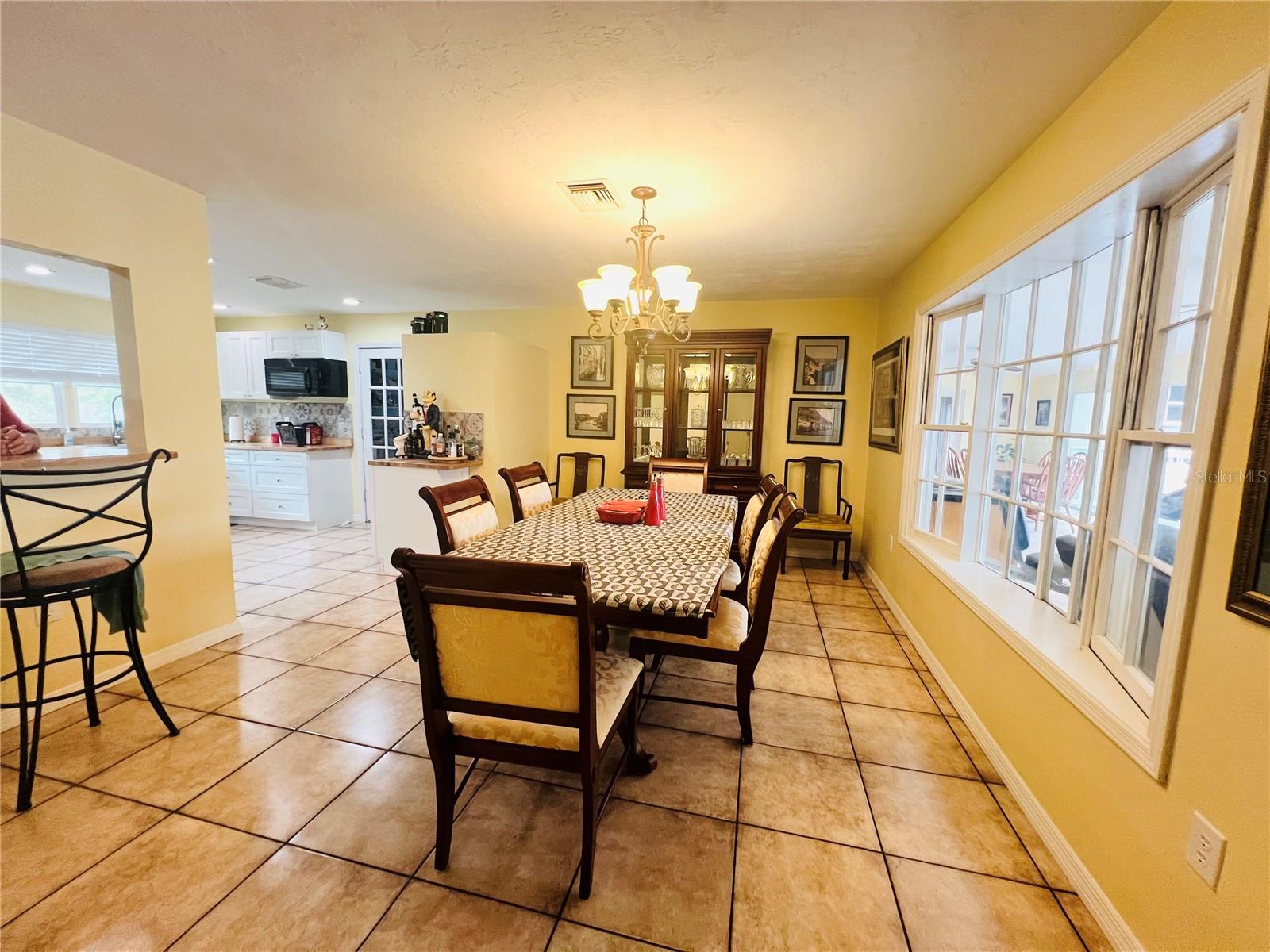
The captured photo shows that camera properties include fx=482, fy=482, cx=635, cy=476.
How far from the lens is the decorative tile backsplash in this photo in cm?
571

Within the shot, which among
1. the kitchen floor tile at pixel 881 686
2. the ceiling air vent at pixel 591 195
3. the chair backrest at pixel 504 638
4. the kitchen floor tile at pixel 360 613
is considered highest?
the ceiling air vent at pixel 591 195

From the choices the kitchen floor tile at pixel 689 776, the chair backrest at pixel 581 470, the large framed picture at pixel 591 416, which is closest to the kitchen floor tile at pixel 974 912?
the kitchen floor tile at pixel 689 776

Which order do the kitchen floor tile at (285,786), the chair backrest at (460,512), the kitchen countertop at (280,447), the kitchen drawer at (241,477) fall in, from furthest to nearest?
the kitchen drawer at (241,477), the kitchen countertop at (280,447), the chair backrest at (460,512), the kitchen floor tile at (285,786)

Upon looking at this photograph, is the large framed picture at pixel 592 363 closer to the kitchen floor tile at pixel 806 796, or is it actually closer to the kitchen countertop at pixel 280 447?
the kitchen countertop at pixel 280 447

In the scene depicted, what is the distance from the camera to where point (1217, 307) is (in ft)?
3.40

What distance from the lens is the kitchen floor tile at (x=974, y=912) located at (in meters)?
1.22

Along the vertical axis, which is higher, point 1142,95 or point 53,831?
point 1142,95

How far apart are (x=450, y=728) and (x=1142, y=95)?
8.37ft

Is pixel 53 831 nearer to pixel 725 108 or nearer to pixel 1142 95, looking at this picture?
pixel 725 108

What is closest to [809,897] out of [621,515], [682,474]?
[621,515]

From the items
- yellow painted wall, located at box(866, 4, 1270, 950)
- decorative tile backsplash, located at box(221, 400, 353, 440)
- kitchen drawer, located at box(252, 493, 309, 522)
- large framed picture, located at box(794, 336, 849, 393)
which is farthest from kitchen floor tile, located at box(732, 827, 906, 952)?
decorative tile backsplash, located at box(221, 400, 353, 440)

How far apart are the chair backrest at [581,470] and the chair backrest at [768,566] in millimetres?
3051

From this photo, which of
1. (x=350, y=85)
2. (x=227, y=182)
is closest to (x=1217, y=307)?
(x=350, y=85)

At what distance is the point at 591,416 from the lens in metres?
4.94
